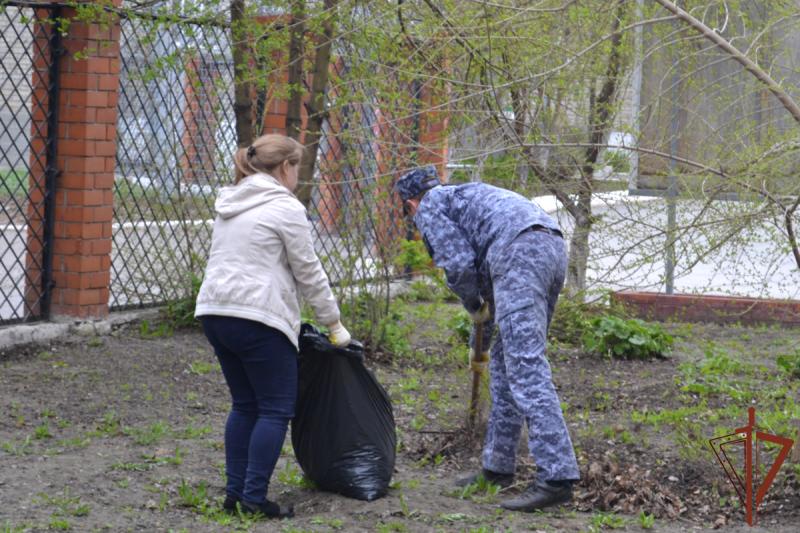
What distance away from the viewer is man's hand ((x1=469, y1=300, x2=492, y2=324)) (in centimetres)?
477

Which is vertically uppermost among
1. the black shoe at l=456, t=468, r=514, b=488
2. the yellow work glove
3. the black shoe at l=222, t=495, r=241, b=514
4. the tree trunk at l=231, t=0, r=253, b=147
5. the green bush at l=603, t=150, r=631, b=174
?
the tree trunk at l=231, t=0, r=253, b=147

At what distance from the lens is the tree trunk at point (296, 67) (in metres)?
6.68

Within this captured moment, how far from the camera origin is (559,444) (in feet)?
14.4

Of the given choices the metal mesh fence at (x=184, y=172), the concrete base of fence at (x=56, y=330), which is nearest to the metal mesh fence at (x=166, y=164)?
the metal mesh fence at (x=184, y=172)

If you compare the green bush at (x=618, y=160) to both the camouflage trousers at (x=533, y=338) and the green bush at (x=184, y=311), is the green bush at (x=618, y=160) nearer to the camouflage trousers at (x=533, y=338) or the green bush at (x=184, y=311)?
the camouflage trousers at (x=533, y=338)

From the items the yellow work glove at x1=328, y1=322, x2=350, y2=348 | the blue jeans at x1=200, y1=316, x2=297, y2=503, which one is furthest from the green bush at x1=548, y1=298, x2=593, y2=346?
the blue jeans at x1=200, y1=316, x2=297, y2=503

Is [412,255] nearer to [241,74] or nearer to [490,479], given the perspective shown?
[241,74]

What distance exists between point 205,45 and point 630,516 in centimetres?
459

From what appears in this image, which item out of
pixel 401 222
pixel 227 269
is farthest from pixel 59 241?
pixel 227 269

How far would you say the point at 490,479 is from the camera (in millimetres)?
4797

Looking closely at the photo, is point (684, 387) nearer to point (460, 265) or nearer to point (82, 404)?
point (460, 265)

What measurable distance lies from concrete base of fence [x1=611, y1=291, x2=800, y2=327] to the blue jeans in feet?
17.7

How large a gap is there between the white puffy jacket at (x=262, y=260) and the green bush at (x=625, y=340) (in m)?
3.73

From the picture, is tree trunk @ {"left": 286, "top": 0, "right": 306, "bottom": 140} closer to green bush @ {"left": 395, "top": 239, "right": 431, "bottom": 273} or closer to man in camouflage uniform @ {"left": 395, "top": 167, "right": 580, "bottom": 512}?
green bush @ {"left": 395, "top": 239, "right": 431, "bottom": 273}
